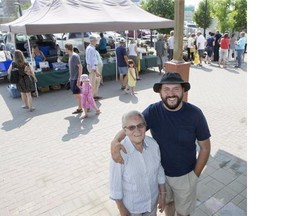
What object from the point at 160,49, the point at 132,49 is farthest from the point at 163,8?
the point at 132,49

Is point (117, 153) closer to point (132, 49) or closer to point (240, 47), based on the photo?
point (132, 49)

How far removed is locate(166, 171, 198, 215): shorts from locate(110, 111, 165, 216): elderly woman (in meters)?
0.27

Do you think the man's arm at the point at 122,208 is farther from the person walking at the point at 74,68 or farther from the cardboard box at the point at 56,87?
the cardboard box at the point at 56,87

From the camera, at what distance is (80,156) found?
16.0ft

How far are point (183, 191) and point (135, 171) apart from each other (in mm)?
701

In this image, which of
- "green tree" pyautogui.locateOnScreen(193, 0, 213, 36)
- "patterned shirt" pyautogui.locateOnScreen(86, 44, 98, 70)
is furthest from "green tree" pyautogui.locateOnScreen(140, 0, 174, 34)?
"patterned shirt" pyautogui.locateOnScreen(86, 44, 98, 70)

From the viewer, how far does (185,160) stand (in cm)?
250

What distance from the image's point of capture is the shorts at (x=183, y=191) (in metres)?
2.58

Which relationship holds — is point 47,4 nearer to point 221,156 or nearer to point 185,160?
point 221,156

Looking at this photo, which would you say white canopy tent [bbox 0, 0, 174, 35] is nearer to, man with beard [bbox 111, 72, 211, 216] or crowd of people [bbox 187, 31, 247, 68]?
crowd of people [bbox 187, 31, 247, 68]
